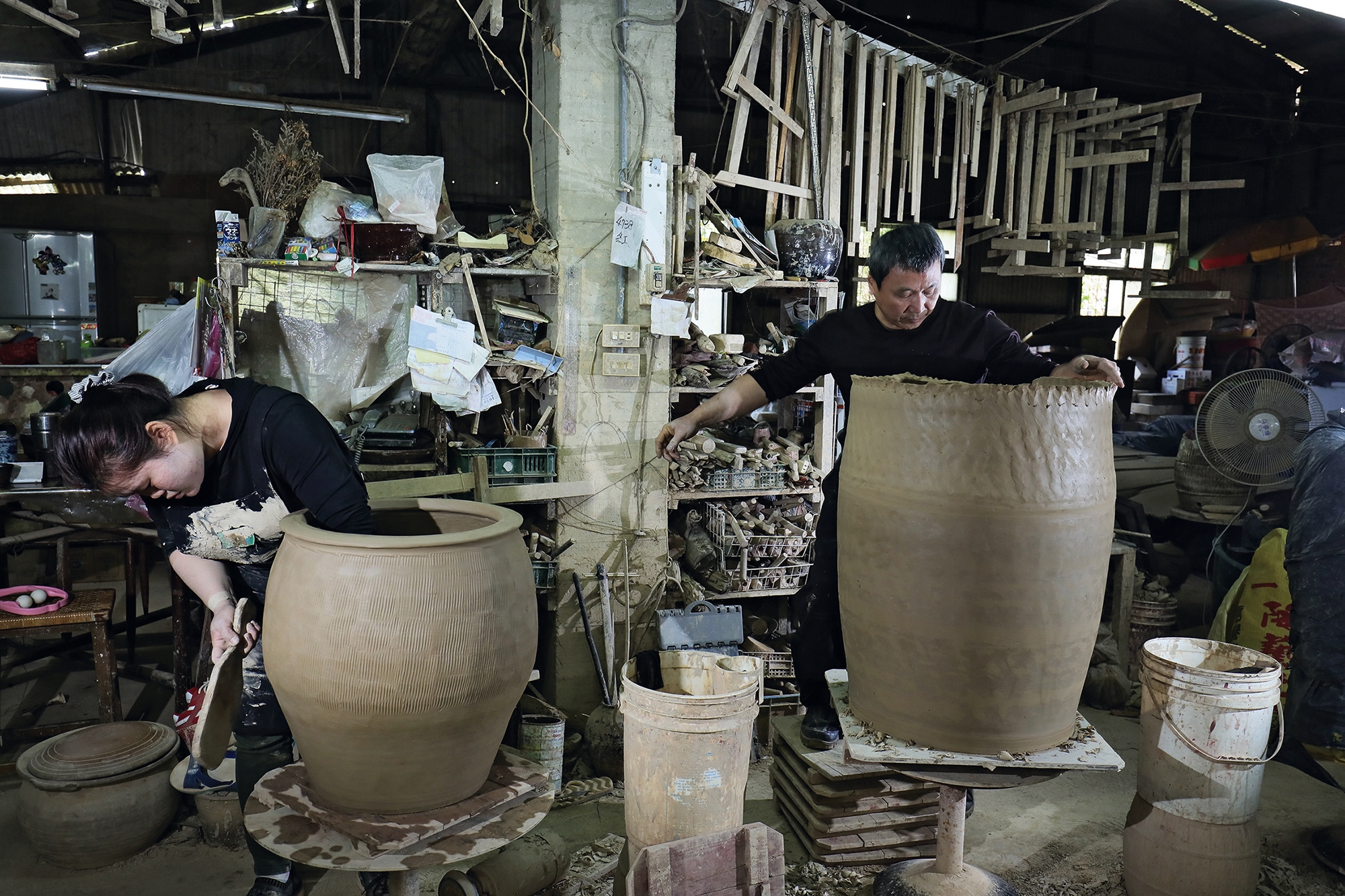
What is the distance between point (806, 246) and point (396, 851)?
11.3 ft

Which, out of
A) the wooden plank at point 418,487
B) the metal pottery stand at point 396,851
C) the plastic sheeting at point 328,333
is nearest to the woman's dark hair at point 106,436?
the metal pottery stand at point 396,851

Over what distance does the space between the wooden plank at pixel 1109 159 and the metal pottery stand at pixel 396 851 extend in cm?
656

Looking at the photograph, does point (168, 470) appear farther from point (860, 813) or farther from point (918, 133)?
point (918, 133)

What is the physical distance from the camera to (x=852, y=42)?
5.07 m

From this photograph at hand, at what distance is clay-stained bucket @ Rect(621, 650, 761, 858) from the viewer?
8.28ft

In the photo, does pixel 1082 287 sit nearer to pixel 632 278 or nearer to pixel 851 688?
pixel 632 278

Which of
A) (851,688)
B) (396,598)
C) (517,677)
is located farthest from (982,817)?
(396,598)

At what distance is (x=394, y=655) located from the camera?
1879 millimetres

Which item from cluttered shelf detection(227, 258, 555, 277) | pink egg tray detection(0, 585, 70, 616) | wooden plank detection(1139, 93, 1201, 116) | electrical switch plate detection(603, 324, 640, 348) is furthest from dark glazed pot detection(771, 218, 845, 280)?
wooden plank detection(1139, 93, 1201, 116)

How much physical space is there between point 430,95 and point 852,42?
16.6ft

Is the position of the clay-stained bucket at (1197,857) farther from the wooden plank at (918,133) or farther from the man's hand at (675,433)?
the wooden plank at (918,133)

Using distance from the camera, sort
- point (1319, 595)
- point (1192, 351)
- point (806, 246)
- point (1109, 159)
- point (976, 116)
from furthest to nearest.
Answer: point (1192, 351)
point (1109, 159)
point (976, 116)
point (806, 246)
point (1319, 595)

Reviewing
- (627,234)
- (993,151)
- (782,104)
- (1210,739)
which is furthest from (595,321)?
(993,151)

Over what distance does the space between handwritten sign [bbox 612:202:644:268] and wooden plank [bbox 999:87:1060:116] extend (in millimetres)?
3822
